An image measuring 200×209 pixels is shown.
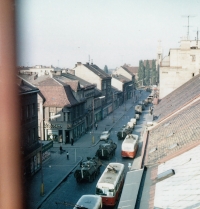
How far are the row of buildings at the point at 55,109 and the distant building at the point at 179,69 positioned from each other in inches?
530

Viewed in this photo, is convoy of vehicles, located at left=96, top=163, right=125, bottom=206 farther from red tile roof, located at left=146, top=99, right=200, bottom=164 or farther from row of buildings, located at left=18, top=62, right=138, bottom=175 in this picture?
row of buildings, located at left=18, top=62, right=138, bottom=175

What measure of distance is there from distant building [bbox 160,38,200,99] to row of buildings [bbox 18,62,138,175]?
13.5 metres

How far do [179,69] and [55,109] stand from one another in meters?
19.8

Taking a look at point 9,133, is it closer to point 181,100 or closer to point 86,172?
point 86,172

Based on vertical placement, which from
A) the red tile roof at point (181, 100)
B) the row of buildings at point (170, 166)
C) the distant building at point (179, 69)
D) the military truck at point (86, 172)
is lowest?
the military truck at point (86, 172)

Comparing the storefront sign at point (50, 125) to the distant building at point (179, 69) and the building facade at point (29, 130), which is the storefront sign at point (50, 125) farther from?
the distant building at point (179, 69)

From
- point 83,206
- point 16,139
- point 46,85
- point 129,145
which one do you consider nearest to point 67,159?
point 129,145

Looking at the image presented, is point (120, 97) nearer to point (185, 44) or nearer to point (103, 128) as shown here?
point (103, 128)

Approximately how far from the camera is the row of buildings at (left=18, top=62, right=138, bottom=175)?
31250 millimetres

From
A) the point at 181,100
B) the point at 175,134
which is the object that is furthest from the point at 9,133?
the point at 181,100

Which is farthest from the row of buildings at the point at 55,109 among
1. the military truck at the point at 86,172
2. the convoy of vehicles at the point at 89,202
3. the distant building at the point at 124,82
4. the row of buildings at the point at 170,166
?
the distant building at the point at 124,82

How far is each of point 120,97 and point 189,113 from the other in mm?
74091

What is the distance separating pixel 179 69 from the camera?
4194 cm

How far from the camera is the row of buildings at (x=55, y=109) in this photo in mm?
31250
